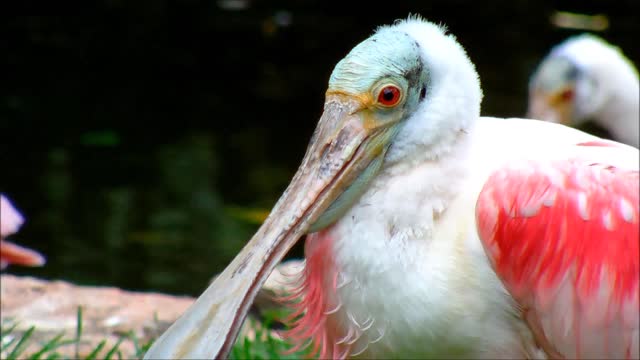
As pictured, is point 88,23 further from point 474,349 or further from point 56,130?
point 474,349

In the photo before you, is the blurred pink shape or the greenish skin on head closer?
the greenish skin on head

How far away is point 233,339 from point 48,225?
4.70m

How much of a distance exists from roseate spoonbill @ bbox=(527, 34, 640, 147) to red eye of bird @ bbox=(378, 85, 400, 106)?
4684 millimetres

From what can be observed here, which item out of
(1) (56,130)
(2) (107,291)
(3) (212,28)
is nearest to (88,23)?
(3) (212,28)

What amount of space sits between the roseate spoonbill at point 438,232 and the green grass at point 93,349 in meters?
1.09

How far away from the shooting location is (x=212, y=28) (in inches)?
500

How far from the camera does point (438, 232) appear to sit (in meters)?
3.22

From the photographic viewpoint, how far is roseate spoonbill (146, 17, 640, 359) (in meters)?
3.17

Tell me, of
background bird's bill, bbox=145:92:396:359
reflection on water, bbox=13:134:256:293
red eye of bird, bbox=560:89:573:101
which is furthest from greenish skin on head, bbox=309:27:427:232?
red eye of bird, bbox=560:89:573:101

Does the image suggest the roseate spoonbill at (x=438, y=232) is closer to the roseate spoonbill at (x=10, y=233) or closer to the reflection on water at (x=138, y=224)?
the roseate spoonbill at (x=10, y=233)

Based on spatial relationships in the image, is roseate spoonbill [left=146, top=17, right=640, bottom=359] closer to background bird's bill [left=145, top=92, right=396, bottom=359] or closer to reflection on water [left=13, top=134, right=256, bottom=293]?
background bird's bill [left=145, top=92, right=396, bottom=359]

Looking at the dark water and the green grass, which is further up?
the dark water

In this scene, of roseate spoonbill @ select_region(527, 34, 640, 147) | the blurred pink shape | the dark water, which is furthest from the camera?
roseate spoonbill @ select_region(527, 34, 640, 147)

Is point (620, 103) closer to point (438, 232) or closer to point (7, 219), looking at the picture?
point (7, 219)
